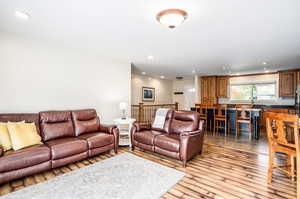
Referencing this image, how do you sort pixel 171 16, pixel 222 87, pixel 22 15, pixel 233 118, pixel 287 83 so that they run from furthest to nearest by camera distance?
1. pixel 222 87
2. pixel 287 83
3. pixel 233 118
4. pixel 22 15
5. pixel 171 16

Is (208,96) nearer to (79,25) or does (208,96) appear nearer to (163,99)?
(163,99)

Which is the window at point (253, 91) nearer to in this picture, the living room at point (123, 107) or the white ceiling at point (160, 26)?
the living room at point (123, 107)

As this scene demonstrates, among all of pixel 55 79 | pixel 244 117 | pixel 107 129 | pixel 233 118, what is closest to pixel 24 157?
pixel 107 129

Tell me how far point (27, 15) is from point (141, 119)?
4.62 metres

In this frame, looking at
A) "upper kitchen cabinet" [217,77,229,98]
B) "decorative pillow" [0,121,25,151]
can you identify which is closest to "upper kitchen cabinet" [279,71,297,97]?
"upper kitchen cabinet" [217,77,229,98]

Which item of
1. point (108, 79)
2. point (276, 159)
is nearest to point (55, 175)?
point (108, 79)

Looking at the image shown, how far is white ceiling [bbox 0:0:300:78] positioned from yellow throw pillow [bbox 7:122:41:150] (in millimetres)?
1726

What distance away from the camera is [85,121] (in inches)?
139

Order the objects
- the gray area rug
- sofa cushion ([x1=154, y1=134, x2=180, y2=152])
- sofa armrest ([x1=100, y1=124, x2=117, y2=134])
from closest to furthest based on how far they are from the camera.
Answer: the gray area rug → sofa cushion ([x1=154, y1=134, x2=180, y2=152]) → sofa armrest ([x1=100, y1=124, x2=117, y2=134])

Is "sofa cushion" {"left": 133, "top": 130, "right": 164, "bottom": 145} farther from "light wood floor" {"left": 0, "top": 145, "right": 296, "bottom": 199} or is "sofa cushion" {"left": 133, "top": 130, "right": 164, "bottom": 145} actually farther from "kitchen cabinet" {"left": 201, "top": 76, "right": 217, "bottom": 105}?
"kitchen cabinet" {"left": 201, "top": 76, "right": 217, "bottom": 105}

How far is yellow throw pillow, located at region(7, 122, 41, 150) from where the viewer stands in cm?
239

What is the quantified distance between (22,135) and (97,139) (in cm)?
123

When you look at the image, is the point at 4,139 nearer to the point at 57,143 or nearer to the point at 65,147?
the point at 57,143

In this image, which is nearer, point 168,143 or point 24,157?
point 24,157
